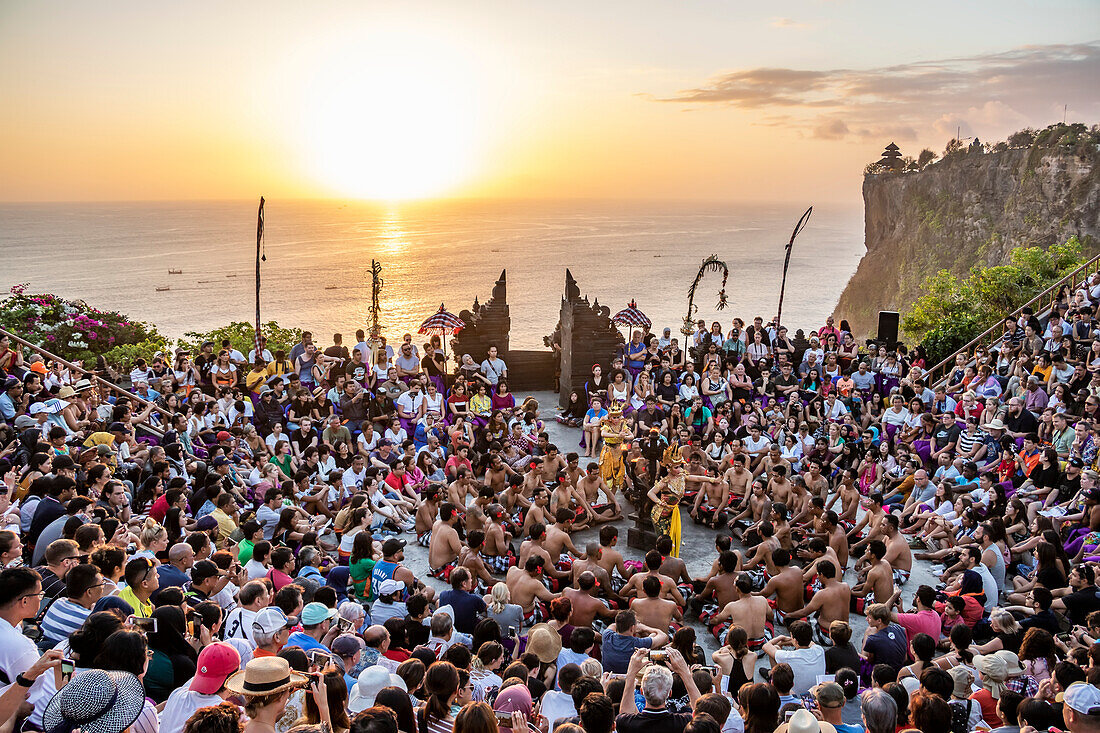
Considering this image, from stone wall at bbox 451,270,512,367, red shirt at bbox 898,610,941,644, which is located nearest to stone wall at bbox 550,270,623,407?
stone wall at bbox 451,270,512,367

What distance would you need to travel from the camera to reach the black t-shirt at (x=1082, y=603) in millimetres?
7500

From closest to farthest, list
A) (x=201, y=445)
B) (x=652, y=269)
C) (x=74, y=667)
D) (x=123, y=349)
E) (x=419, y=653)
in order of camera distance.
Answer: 1. (x=74, y=667)
2. (x=419, y=653)
3. (x=201, y=445)
4. (x=123, y=349)
5. (x=652, y=269)

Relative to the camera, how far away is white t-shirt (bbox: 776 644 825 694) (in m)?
6.35

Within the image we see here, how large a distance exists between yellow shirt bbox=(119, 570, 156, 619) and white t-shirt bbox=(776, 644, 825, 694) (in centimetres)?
492

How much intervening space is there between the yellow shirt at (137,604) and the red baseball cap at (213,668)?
57.8 inches

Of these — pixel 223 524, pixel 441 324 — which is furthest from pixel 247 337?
pixel 223 524

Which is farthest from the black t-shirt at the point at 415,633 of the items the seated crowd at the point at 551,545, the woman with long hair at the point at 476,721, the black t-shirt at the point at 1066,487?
the black t-shirt at the point at 1066,487

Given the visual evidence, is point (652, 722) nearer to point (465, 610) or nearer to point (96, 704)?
point (465, 610)

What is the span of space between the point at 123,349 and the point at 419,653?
1940cm

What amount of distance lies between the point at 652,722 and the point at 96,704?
3125 mm

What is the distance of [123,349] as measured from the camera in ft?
70.4

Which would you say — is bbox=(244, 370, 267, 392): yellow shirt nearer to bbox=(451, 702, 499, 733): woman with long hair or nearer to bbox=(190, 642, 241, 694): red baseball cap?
bbox=(190, 642, 241, 694): red baseball cap

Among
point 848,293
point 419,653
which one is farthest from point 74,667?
point 848,293

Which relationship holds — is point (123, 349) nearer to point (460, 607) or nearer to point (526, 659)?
point (460, 607)
